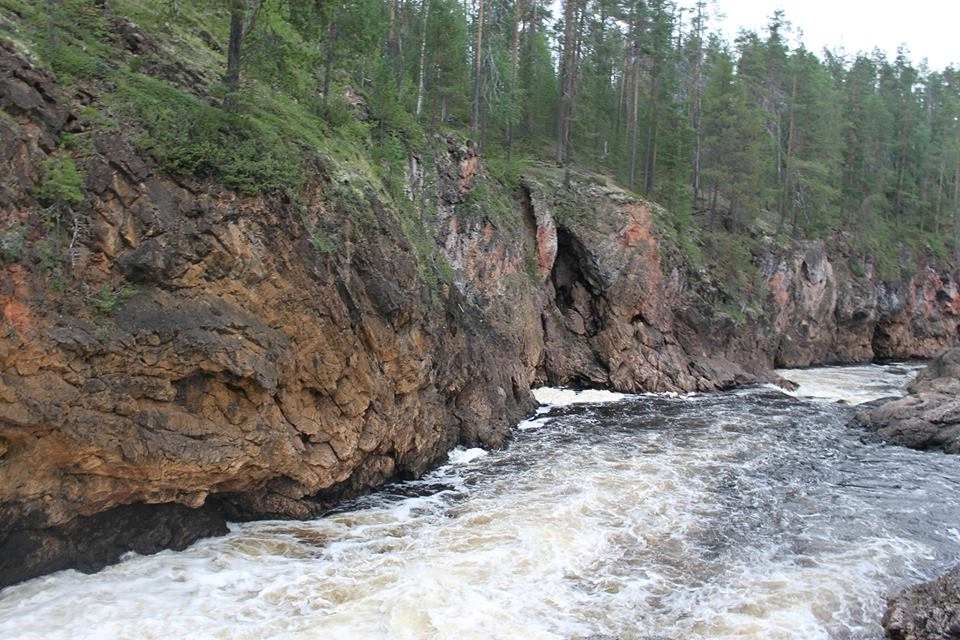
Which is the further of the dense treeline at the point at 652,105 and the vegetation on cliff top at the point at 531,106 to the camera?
the dense treeline at the point at 652,105

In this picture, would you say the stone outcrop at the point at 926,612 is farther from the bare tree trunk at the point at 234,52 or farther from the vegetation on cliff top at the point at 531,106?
the bare tree trunk at the point at 234,52

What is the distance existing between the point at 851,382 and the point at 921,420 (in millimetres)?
11334

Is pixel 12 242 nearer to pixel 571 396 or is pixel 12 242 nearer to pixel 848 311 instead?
pixel 571 396

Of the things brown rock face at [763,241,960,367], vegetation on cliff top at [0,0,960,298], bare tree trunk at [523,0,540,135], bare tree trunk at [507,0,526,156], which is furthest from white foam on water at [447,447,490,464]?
bare tree trunk at [523,0,540,135]

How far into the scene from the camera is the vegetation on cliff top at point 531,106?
1048 centimetres

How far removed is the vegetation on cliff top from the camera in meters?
10.5

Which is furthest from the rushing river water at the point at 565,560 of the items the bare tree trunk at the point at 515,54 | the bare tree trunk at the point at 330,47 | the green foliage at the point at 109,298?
the bare tree trunk at the point at 515,54

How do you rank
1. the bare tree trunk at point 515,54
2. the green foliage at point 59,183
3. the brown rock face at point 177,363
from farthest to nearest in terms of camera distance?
the bare tree trunk at point 515,54 < the green foliage at point 59,183 < the brown rock face at point 177,363

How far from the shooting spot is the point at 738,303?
2884 cm

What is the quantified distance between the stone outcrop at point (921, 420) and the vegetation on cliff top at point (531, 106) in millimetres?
10778

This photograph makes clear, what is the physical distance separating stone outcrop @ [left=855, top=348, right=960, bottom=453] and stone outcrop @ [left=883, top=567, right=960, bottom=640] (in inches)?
412

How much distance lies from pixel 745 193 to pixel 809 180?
5531mm

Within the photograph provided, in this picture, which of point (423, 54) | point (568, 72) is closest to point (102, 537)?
point (423, 54)

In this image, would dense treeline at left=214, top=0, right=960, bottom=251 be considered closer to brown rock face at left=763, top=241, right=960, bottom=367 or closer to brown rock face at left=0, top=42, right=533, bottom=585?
brown rock face at left=763, top=241, right=960, bottom=367
